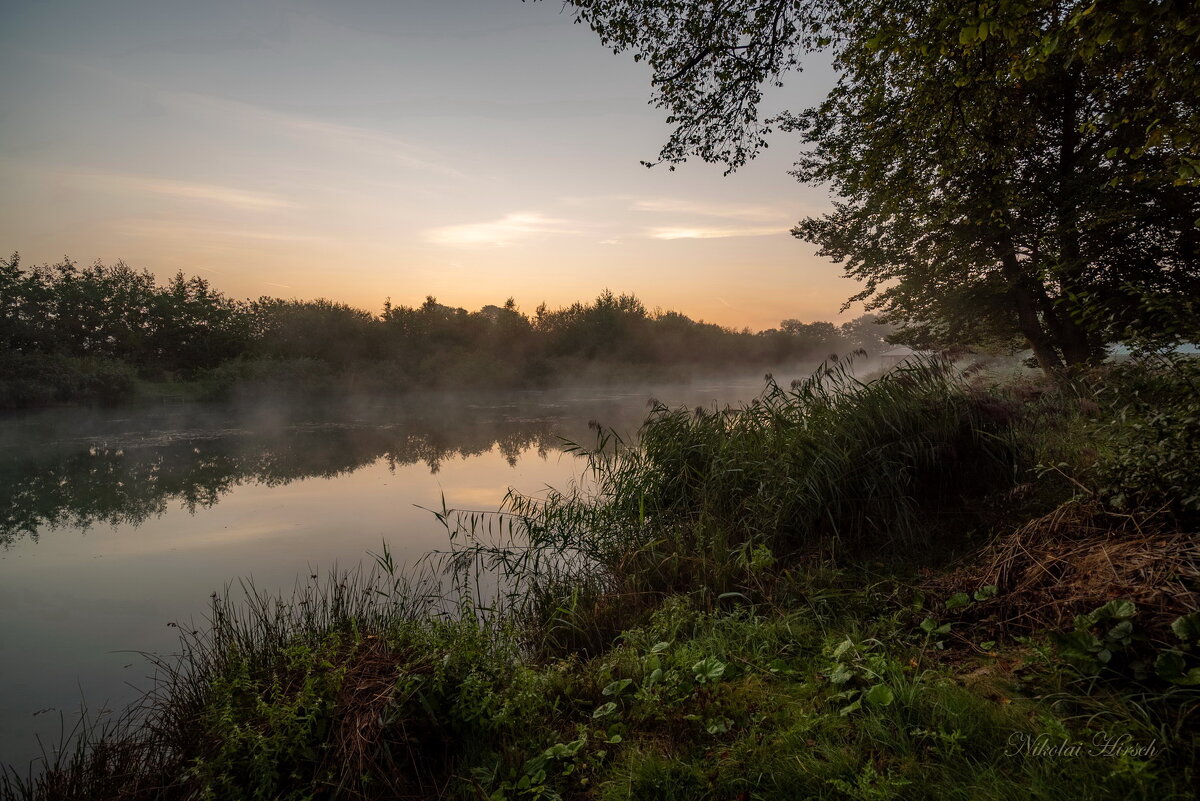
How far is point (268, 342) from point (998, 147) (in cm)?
3819

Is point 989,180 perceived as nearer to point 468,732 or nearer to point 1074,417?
point 1074,417

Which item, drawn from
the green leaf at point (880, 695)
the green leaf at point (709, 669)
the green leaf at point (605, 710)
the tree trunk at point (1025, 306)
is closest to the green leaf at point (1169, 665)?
the green leaf at point (880, 695)

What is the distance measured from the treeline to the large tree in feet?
42.8

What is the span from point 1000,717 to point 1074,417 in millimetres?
5525

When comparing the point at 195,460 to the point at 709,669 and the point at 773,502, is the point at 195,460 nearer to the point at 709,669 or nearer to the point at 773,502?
the point at 773,502

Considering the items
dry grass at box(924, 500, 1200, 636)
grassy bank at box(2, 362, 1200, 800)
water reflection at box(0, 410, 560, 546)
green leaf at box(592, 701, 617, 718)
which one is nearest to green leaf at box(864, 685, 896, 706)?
grassy bank at box(2, 362, 1200, 800)

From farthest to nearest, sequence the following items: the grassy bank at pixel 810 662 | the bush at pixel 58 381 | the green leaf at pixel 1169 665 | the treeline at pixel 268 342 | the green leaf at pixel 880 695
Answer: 1. the treeline at pixel 268 342
2. the bush at pixel 58 381
3. the green leaf at pixel 880 695
4. the grassy bank at pixel 810 662
5. the green leaf at pixel 1169 665

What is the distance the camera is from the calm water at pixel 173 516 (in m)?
4.77

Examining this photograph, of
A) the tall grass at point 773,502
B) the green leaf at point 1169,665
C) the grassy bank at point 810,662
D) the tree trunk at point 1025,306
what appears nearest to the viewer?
the green leaf at point 1169,665

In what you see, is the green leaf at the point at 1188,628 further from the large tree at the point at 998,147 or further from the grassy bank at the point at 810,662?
the large tree at the point at 998,147

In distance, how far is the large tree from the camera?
3.92m

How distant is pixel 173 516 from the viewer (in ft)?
30.2

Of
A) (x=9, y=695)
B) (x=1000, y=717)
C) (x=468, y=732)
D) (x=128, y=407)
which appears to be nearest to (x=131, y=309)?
(x=128, y=407)

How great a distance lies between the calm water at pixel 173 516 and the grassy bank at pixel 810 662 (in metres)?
1.18
